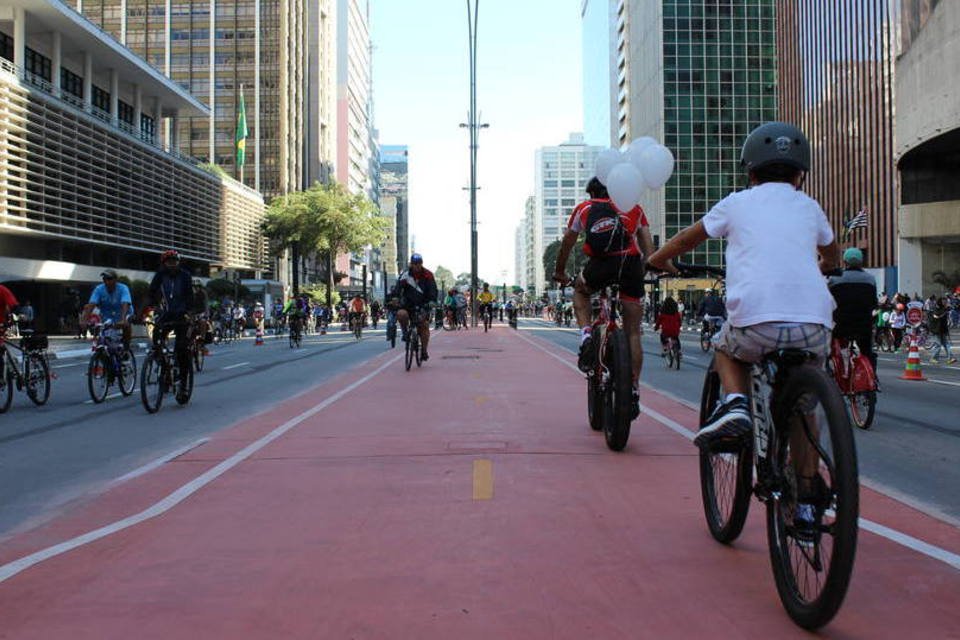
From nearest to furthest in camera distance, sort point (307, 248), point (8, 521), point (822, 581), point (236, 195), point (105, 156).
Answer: point (822, 581) < point (8, 521) < point (105, 156) < point (236, 195) < point (307, 248)

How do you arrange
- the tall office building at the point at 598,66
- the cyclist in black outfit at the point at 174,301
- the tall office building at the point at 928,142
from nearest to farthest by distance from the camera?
the cyclist in black outfit at the point at 174,301 < the tall office building at the point at 928,142 < the tall office building at the point at 598,66

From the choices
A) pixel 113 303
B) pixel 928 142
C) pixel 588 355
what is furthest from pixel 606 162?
pixel 928 142

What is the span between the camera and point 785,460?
123 inches

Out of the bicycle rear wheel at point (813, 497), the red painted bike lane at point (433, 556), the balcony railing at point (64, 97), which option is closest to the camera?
the bicycle rear wheel at point (813, 497)

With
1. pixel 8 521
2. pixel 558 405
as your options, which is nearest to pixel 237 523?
pixel 8 521

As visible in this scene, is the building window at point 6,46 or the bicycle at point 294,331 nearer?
the bicycle at point 294,331

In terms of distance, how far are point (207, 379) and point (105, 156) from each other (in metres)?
28.7

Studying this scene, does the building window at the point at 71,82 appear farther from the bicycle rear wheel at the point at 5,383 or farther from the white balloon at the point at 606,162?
the white balloon at the point at 606,162

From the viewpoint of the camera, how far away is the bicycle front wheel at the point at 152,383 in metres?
9.91

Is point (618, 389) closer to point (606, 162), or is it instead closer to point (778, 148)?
point (606, 162)

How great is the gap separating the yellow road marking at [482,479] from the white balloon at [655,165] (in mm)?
2898

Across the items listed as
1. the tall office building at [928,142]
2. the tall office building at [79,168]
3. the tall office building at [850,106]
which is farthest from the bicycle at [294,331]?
the tall office building at [850,106]

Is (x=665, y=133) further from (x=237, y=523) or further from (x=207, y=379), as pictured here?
(x=237, y=523)

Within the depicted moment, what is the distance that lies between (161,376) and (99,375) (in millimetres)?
1551
